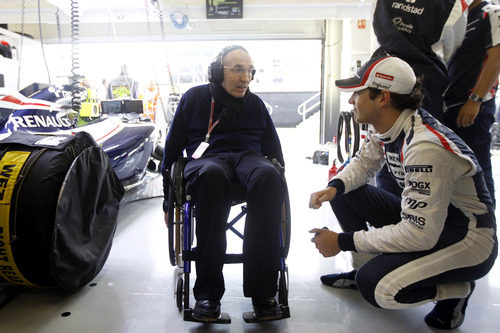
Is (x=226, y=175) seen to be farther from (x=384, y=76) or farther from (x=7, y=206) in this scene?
(x=7, y=206)

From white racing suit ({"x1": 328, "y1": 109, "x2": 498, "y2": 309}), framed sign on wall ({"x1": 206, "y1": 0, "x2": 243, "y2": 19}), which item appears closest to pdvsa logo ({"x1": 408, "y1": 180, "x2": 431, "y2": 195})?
white racing suit ({"x1": 328, "y1": 109, "x2": 498, "y2": 309})

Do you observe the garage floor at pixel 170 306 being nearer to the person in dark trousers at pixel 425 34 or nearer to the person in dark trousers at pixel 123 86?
the person in dark trousers at pixel 425 34

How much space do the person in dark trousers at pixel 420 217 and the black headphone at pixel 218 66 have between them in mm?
546

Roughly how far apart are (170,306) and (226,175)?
57cm

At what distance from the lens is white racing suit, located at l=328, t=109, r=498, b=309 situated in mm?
1117

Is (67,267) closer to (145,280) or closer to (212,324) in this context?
(145,280)

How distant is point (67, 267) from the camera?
147 centimetres

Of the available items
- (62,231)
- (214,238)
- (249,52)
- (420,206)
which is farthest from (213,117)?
(420,206)

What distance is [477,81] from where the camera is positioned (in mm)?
1569

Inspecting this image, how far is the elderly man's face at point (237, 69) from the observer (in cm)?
163

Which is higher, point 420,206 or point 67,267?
point 420,206

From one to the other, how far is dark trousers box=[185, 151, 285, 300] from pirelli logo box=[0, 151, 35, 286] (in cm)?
65

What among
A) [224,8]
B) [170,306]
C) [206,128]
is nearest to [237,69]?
[206,128]

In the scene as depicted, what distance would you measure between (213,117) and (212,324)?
838mm
